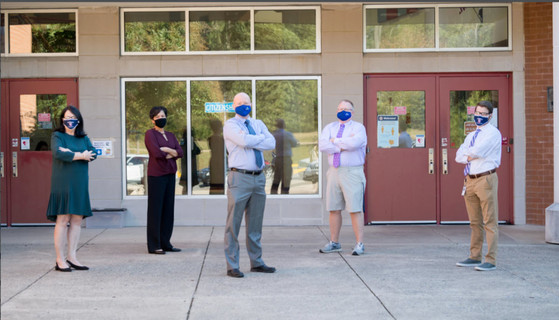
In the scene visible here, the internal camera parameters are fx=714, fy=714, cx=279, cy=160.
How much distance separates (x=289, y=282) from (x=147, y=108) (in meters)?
5.64

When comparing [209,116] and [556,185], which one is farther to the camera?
[209,116]

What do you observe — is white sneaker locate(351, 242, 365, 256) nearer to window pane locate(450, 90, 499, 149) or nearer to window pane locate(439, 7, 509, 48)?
window pane locate(450, 90, 499, 149)

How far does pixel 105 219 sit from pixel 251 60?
3.59 metres

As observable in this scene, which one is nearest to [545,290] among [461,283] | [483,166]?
[461,283]

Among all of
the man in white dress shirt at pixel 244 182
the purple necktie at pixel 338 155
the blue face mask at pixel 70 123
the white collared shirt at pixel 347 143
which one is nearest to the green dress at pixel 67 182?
the blue face mask at pixel 70 123

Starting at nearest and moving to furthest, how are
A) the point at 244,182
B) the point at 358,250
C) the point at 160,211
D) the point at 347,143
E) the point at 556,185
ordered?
the point at 244,182 → the point at 347,143 → the point at 358,250 → the point at 160,211 → the point at 556,185

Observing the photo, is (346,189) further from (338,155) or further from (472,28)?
(472,28)

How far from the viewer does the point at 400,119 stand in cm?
1209

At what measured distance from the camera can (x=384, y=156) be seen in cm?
1205

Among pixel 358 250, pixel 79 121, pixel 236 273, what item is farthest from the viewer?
pixel 358 250

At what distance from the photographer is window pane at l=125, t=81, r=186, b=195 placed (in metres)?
12.0

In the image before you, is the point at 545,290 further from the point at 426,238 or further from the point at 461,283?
the point at 426,238

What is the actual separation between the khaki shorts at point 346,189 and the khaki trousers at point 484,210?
1.44 metres

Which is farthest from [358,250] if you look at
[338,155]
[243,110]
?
[243,110]
